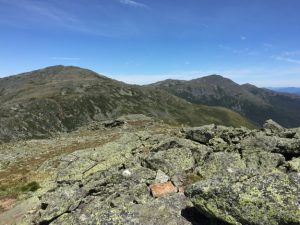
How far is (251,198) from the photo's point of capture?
15.1 meters

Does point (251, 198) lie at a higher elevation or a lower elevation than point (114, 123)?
higher

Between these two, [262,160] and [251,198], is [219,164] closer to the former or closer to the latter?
[262,160]

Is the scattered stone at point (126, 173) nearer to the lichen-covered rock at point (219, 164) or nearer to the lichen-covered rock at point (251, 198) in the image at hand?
the lichen-covered rock at point (219, 164)

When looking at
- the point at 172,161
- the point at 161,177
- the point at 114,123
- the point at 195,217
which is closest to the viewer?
the point at 195,217

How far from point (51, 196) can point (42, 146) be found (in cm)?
4229

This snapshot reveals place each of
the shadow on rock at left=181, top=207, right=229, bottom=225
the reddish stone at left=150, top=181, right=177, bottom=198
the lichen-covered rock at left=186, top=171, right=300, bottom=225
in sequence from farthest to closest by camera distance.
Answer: the reddish stone at left=150, top=181, right=177, bottom=198 < the shadow on rock at left=181, top=207, right=229, bottom=225 < the lichen-covered rock at left=186, top=171, right=300, bottom=225

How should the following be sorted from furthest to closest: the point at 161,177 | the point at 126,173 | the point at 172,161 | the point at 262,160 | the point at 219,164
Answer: the point at 172,161 → the point at 219,164 → the point at 262,160 → the point at 126,173 → the point at 161,177

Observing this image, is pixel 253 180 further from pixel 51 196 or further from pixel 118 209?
pixel 51 196

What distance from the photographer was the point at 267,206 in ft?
48.0

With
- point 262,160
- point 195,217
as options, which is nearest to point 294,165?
point 262,160

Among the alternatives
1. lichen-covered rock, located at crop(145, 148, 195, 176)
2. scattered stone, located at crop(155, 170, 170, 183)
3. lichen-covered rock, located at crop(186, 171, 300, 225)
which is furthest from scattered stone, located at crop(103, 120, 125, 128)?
lichen-covered rock, located at crop(186, 171, 300, 225)

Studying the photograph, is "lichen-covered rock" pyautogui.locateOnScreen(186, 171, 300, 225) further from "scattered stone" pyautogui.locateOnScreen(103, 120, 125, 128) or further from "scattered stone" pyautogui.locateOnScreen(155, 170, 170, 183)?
"scattered stone" pyautogui.locateOnScreen(103, 120, 125, 128)

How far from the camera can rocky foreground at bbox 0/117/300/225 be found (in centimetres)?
1512

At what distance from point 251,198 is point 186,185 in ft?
25.6
